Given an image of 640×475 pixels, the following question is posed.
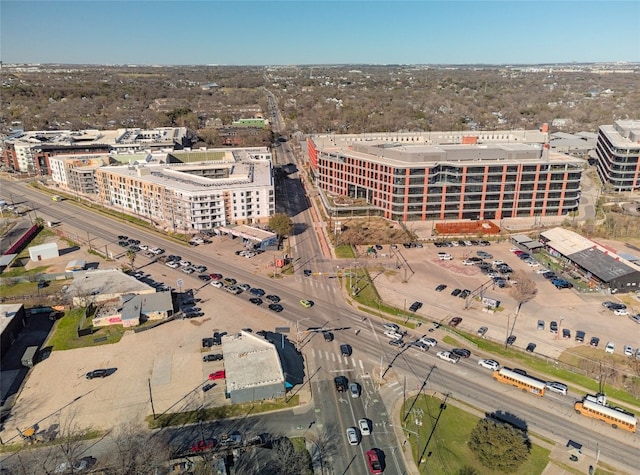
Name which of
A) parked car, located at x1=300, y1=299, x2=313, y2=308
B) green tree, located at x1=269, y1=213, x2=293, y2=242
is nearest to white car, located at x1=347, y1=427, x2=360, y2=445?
parked car, located at x1=300, y1=299, x2=313, y2=308

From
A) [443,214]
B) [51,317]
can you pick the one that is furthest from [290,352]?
[443,214]

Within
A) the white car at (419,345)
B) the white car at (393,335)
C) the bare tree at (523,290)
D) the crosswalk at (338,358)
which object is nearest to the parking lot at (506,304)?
the bare tree at (523,290)

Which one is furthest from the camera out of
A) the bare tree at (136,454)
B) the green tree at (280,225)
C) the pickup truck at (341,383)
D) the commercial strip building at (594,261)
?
the green tree at (280,225)

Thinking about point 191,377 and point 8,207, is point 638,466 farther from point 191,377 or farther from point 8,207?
point 8,207

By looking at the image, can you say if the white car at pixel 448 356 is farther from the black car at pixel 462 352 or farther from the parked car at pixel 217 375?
the parked car at pixel 217 375

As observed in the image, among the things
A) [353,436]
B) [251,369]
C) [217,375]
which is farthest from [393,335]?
[217,375]

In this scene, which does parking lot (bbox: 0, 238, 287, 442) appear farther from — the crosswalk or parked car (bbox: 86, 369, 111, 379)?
the crosswalk
